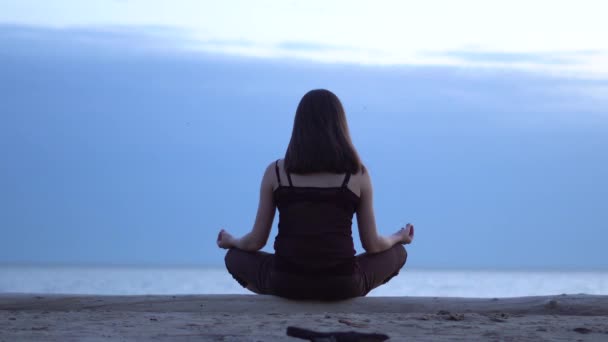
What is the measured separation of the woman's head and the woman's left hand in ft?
2.15

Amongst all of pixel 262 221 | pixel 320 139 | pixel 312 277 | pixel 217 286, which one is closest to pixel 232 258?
pixel 262 221

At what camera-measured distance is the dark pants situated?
5.02 meters

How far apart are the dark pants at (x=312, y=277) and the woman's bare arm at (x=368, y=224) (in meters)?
0.07

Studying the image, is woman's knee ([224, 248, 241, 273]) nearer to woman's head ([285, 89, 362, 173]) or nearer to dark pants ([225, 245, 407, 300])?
dark pants ([225, 245, 407, 300])

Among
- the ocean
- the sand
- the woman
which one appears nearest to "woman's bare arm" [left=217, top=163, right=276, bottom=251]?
the woman

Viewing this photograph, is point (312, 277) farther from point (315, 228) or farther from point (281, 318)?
point (281, 318)

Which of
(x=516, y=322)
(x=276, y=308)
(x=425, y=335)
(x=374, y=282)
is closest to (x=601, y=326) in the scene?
(x=516, y=322)

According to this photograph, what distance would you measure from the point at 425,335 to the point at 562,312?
4.58 feet

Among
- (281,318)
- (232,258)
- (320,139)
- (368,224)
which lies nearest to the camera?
(281,318)

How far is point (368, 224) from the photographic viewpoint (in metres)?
5.10

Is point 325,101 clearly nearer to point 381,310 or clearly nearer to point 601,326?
point 381,310

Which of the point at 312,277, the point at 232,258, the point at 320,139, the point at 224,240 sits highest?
the point at 320,139

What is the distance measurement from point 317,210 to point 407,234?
77 cm

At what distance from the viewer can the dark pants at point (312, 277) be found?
502cm
